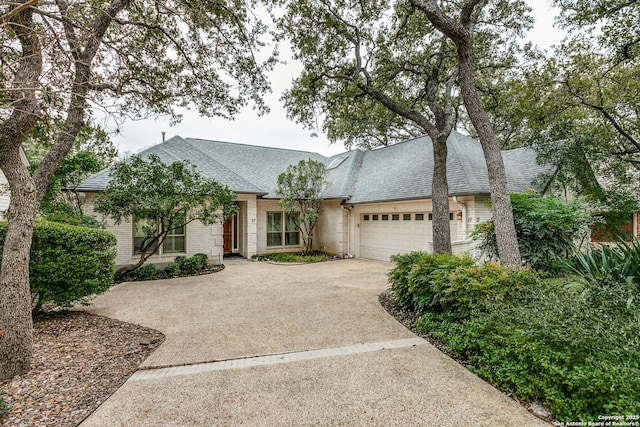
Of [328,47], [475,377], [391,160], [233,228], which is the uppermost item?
[328,47]

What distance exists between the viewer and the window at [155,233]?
8664 mm

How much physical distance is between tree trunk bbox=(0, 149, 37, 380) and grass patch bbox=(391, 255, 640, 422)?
5.21m

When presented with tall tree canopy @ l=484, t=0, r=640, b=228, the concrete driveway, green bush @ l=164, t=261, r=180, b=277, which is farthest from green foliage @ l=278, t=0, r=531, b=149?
green bush @ l=164, t=261, r=180, b=277

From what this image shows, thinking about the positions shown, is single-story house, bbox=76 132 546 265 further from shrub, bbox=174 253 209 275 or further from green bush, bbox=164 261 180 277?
green bush, bbox=164 261 180 277

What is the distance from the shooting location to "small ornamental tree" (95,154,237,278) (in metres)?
7.94

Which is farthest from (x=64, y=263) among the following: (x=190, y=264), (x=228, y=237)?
(x=228, y=237)

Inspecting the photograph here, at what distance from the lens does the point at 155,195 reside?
8.09m

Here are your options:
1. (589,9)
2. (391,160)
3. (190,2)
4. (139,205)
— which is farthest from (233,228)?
(589,9)

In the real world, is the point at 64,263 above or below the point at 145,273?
above

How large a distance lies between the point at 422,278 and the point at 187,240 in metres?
8.65

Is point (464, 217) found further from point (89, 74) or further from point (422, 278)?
point (89, 74)

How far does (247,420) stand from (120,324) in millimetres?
3678

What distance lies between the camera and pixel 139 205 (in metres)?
8.12

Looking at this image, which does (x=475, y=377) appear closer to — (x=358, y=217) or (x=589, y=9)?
(x=589, y=9)
